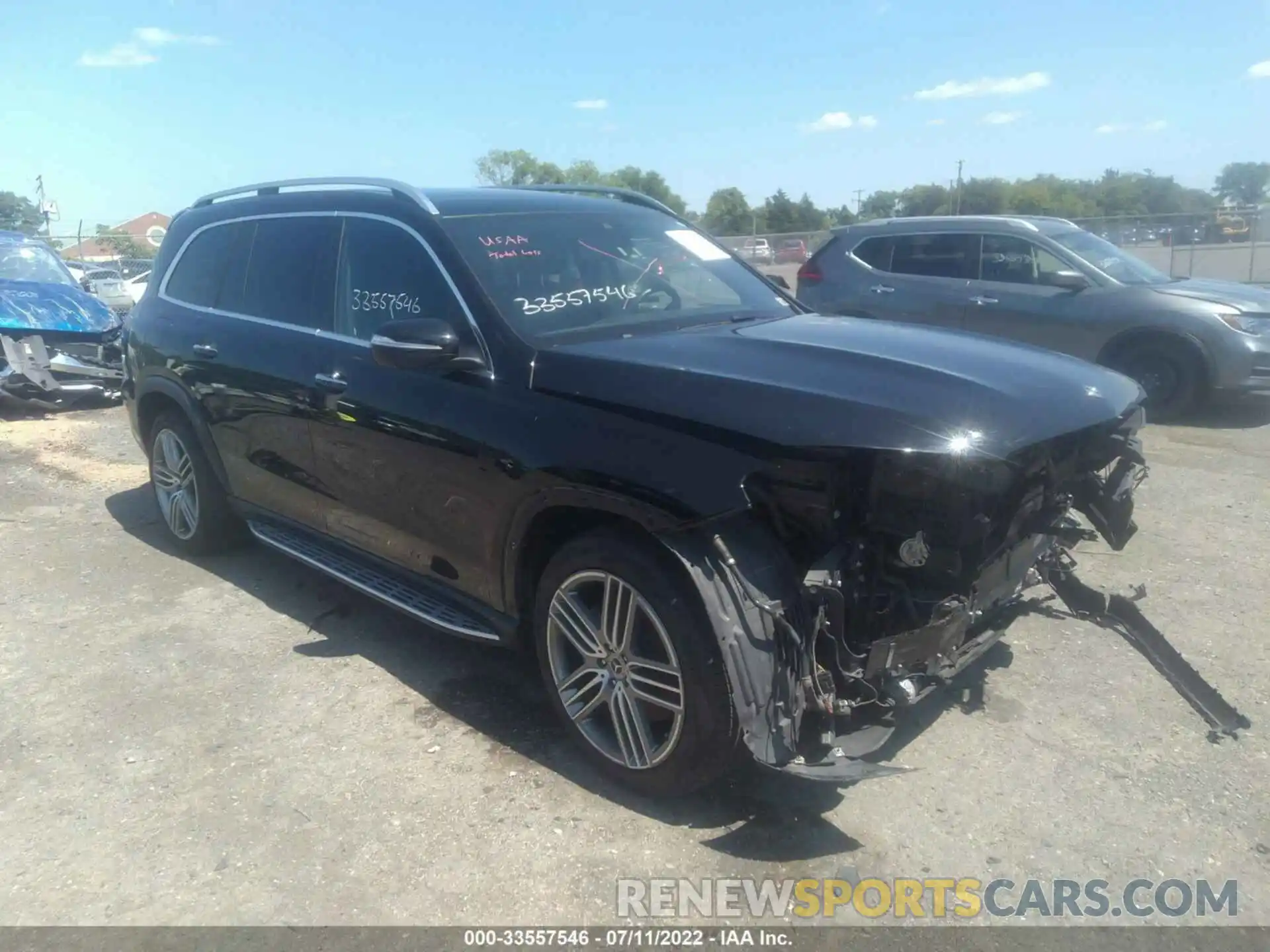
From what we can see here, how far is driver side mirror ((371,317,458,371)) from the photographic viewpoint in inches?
138

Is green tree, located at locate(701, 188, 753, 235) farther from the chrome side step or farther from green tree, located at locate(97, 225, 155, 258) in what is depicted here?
the chrome side step

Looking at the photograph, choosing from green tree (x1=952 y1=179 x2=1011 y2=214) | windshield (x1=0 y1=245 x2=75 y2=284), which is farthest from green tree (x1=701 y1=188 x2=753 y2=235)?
windshield (x1=0 y1=245 x2=75 y2=284)

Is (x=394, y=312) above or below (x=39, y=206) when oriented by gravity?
below

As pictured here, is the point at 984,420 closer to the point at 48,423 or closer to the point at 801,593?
the point at 801,593

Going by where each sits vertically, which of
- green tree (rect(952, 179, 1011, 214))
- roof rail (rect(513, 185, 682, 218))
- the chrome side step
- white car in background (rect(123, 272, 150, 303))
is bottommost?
the chrome side step

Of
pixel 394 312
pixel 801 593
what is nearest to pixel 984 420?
pixel 801 593

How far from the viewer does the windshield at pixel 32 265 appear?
36.3 feet

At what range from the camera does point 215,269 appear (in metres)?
5.32

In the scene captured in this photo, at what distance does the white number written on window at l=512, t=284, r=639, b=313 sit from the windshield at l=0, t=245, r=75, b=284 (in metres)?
9.63

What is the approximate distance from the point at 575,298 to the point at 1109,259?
282 inches

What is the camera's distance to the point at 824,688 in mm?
2957

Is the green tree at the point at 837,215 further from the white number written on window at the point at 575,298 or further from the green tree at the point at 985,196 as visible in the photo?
the white number written on window at the point at 575,298

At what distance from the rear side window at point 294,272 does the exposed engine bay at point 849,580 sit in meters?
2.34

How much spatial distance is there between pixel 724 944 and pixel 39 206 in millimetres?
44158
